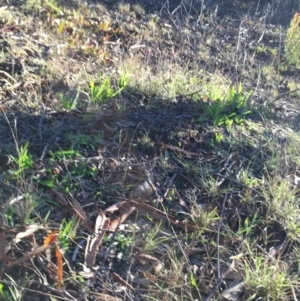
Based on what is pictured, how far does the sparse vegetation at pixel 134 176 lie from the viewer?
3219 millimetres

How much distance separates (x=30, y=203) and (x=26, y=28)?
2.88 metres

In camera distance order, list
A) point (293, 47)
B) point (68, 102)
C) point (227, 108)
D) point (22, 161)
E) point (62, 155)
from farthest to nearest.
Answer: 1. point (293, 47)
2. point (227, 108)
3. point (68, 102)
4. point (62, 155)
5. point (22, 161)

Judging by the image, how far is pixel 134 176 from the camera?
3961 mm

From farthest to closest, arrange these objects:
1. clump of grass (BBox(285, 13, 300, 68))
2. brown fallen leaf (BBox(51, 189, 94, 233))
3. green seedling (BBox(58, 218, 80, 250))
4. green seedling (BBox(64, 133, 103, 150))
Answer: clump of grass (BBox(285, 13, 300, 68)) < green seedling (BBox(64, 133, 103, 150)) < brown fallen leaf (BBox(51, 189, 94, 233)) < green seedling (BBox(58, 218, 80, 250))

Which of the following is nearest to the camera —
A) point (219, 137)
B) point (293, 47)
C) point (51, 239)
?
point (51, 239)

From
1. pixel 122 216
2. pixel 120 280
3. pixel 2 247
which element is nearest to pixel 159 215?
pixel 122 216

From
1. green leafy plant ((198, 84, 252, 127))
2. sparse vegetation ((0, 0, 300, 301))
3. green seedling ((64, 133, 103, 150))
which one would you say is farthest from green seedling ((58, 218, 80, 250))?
green leafy plant ((198, 84, 252, 127))

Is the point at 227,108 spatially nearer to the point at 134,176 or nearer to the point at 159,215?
the point at 134,176

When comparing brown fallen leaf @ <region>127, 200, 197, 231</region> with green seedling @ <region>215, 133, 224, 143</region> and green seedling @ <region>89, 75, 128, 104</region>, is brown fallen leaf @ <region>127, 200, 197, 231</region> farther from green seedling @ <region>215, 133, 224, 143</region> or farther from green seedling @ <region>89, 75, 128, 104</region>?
green seedling @ <region>89, 75, 128, 104</region>

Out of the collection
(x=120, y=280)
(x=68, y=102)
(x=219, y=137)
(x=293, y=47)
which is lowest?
(x=293, y=47)

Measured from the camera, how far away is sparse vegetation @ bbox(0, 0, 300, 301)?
10.6 ft

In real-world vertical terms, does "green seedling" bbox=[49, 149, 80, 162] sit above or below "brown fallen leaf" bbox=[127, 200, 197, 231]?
above

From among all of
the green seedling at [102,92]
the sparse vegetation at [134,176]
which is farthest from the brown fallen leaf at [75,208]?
the green seedling at [102,92]

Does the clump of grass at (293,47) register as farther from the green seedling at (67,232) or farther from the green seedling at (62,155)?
the green seedling at (67,232)
